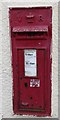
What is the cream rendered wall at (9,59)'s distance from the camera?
72.6 inches

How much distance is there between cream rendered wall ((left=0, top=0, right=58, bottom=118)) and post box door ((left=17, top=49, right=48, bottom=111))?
11cm

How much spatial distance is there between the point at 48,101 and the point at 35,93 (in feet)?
0.39

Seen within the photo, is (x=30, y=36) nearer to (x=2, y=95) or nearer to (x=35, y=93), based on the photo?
(x=35, y=93)

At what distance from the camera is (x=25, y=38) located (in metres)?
1.80

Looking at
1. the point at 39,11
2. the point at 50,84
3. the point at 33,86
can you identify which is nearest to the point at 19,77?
the point at 33,86

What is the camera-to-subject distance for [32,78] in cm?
187

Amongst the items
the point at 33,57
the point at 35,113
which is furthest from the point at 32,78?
the point at 35,113

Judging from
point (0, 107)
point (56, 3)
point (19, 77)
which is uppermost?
point (56, 3)

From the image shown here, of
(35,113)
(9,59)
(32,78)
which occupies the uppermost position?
(9,59)

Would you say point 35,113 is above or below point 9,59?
below

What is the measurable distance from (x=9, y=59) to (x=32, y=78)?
0.79 feet

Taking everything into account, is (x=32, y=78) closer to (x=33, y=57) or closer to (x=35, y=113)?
(x=33, y=57)

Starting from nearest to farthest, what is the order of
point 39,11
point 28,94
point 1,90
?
point 39,11 → point 28,94 → point 1,90

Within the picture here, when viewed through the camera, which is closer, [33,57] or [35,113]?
[33,57]
